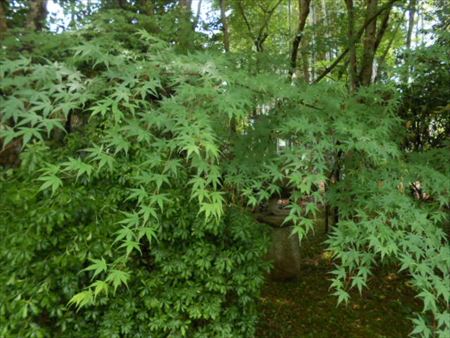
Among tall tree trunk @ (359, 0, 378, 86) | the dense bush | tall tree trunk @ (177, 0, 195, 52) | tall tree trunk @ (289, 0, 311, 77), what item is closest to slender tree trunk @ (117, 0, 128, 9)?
tall tree trunk @ (177, 0, 195, 52)

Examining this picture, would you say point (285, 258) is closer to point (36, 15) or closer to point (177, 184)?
point (177, 184)

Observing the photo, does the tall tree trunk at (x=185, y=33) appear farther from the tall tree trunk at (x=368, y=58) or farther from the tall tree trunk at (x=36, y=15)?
the tall tree trunk at (x=368, y=58)

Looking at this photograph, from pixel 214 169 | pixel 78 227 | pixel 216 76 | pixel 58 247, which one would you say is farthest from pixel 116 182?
pixel 216 76

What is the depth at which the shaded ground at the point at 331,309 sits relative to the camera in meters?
3.61

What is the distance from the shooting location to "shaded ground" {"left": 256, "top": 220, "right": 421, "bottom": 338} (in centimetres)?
361

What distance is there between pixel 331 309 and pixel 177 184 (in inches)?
102

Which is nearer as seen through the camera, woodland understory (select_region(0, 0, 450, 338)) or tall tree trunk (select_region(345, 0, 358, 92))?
woodland understory (select_region(0, 0, 450, 338))

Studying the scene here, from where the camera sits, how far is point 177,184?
2.47 metres

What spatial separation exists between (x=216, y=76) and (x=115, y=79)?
2.02 feet

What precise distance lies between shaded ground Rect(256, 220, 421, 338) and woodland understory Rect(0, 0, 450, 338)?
1.18 meters

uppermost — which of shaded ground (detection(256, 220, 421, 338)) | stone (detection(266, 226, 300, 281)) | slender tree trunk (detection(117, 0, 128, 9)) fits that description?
slender tree trunk (detection(117, 0, 128, 9))

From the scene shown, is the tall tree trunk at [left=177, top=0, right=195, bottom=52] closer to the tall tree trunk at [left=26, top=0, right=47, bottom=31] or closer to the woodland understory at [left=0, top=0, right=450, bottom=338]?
the woodland understory at [left=0, top=0, right=450, bottom=338]

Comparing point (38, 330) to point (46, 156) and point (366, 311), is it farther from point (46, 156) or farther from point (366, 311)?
point (366, 311)

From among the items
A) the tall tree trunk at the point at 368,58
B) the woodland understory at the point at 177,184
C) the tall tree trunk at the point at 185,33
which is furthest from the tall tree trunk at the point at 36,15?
the tall tree trunk at the point at 368,58
